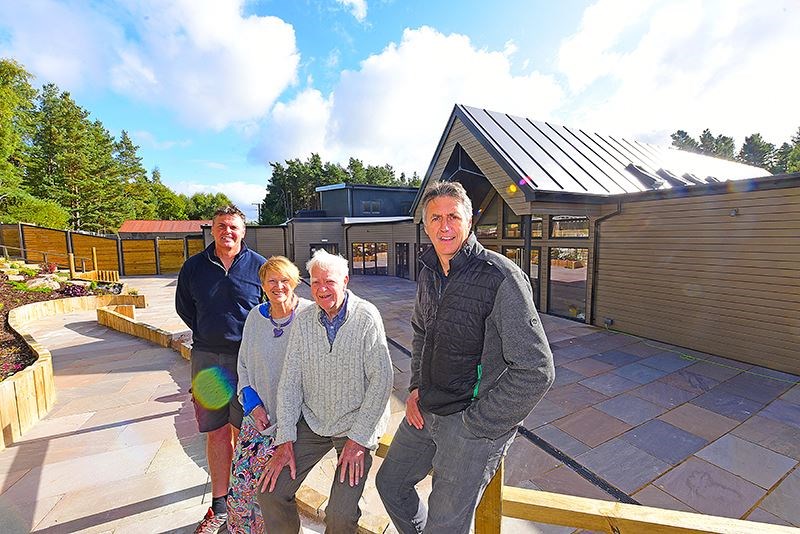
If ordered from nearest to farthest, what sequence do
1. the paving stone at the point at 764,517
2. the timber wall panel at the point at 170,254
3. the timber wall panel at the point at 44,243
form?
Result: the paving stone at the point at 764,517, the timber wall panel at the point at 44,243, the timber wall panel at the point at 170,254

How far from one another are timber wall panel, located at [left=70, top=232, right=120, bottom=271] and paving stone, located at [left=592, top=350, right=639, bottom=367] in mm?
24387

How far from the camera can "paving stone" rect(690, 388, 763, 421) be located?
14.1ft

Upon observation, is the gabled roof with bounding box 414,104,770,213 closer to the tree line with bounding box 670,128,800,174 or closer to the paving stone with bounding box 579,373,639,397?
the paving stone with bounding box 579,373,639,397

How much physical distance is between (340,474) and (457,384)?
882 mm

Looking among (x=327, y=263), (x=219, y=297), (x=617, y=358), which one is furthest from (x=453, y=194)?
(x=617, y=358)

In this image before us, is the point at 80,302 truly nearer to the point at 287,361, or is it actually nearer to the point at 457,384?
the point at 287,361

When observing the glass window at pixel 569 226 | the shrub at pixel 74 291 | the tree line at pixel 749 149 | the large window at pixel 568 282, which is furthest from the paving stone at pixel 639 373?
the tree line at pixel 749 149

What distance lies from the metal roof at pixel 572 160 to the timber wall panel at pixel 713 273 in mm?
1378

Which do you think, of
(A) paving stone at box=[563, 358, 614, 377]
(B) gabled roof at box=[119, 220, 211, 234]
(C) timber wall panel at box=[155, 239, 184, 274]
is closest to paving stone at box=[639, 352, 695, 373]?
(A) paving stone at box=[563, 358, 614, 377]

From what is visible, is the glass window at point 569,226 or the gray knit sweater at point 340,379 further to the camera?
the glass window at point 569,226

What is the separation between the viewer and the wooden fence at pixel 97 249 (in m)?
17.3

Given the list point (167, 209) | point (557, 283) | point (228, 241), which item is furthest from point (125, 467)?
point (167, 209)

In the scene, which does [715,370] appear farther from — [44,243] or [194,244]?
[44,243]

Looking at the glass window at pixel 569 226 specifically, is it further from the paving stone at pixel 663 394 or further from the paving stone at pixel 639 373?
the paving stone at pixel 663 394
